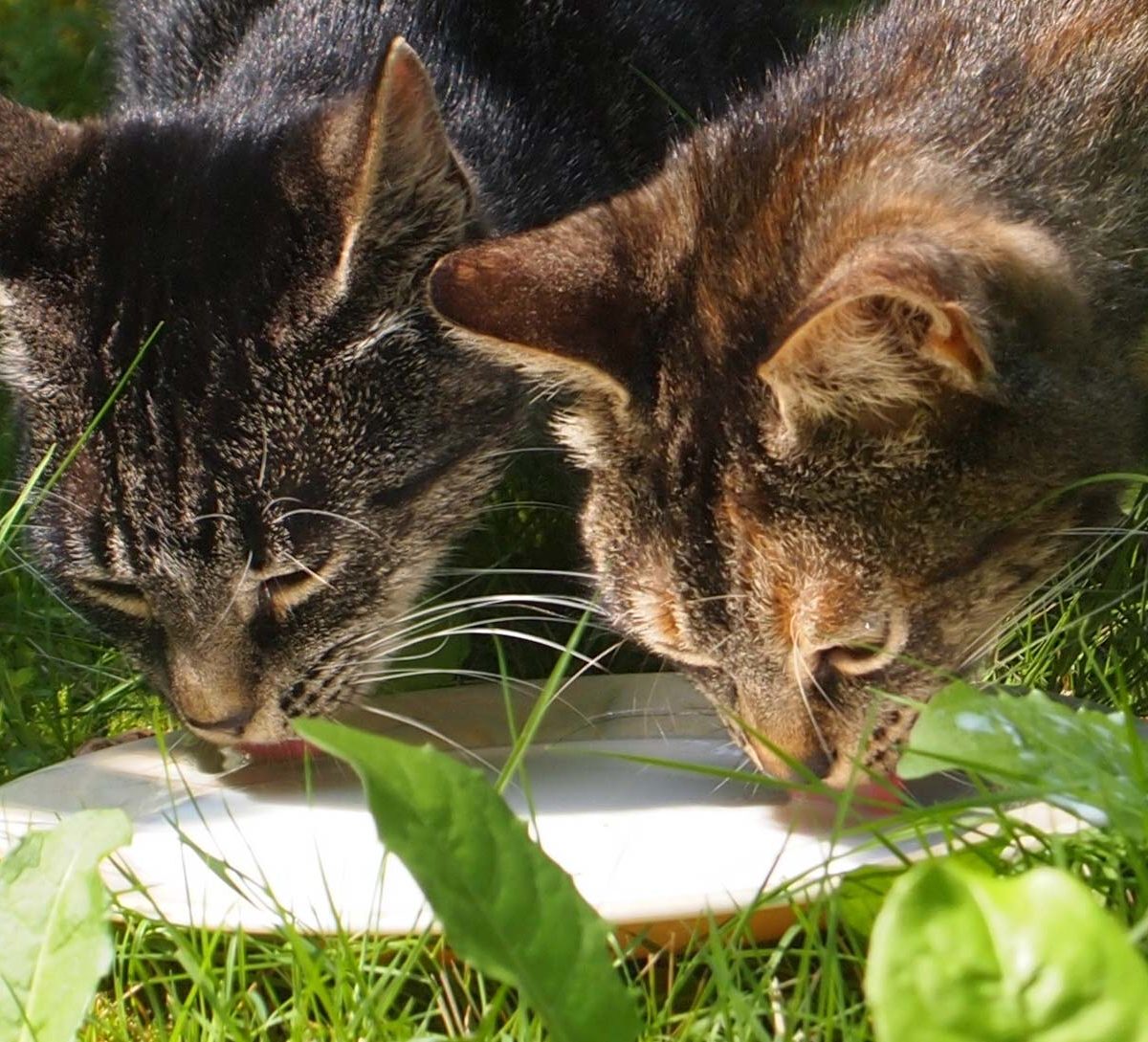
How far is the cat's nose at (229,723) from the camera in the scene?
218 centimetres

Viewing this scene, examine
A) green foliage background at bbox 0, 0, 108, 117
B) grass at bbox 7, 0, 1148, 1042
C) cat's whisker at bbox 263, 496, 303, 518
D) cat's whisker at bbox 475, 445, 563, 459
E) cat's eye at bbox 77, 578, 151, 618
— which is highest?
green foliage background at bbox 0, 0, 108, 117

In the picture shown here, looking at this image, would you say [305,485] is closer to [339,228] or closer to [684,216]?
[339,228]

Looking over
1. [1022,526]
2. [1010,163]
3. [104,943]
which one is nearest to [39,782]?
[104,943]

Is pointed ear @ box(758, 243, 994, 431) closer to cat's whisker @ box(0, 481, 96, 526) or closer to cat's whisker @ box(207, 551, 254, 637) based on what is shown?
cat's whisker @ box(207, 551, 254, 637)

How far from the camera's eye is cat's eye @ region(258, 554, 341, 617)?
84.7 inches

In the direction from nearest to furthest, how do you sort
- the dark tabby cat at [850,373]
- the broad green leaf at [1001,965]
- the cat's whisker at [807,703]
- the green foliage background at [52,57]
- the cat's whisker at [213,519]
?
the broad green leaf at [1001,965]
the dark tabby cat at [850,373]
the cat's whisker at [807,703]
the cat's whisker at [213,519]
the green foliage background at [52,57]

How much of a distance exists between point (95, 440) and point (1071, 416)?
4.29 ft

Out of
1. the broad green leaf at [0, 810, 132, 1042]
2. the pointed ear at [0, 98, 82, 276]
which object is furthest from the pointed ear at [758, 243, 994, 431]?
the pointed ear at [0, 98, 82, 276]

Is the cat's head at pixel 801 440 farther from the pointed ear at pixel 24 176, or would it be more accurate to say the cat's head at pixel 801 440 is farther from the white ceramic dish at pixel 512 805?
the pointed ear at pixel 24 176

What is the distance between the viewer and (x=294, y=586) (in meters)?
2.17

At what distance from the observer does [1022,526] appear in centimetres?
195

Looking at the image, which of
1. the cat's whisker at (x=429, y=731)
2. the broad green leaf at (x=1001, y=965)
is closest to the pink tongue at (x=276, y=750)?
the cat's whisker at (x=429, y=731)

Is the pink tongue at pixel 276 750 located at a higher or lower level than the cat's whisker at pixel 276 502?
lower

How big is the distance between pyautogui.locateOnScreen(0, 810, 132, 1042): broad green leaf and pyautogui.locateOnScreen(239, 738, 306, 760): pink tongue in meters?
0.76
